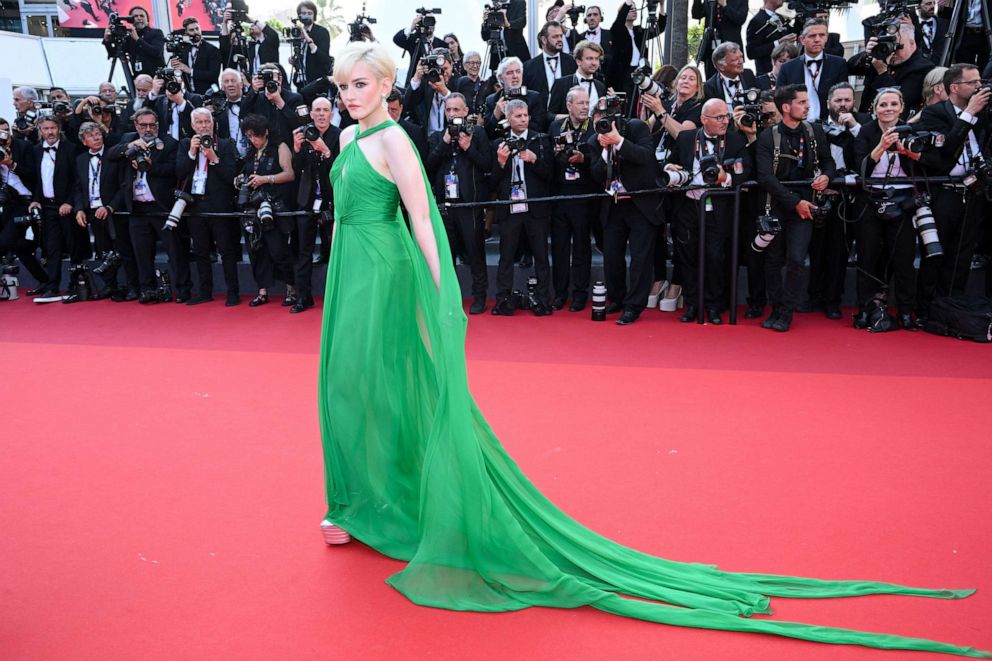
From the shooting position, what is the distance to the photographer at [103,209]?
27.5ft

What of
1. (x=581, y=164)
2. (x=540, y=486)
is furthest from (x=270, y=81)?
(x=540, y=486)

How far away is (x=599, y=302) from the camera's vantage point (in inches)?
266

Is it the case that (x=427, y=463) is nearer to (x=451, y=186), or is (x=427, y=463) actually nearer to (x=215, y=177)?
(x=451, y=186)

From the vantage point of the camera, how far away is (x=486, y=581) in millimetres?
2721

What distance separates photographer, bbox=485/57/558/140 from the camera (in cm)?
726

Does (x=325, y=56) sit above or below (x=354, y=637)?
above

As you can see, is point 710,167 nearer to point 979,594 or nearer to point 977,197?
point 977,197

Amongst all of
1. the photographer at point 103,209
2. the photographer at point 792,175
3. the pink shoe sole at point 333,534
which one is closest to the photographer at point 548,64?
the photographer at point 792,175

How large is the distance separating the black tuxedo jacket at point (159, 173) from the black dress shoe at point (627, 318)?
433 centimetres

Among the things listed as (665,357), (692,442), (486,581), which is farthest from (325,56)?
(486,581)

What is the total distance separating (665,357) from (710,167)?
1503 millimetres

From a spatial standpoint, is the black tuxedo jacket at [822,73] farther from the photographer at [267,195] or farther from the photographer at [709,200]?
the photographer at [267,195]

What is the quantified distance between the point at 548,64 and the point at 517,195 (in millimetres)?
1672

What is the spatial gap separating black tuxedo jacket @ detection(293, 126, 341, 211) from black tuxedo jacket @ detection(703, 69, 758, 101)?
3.05 m
